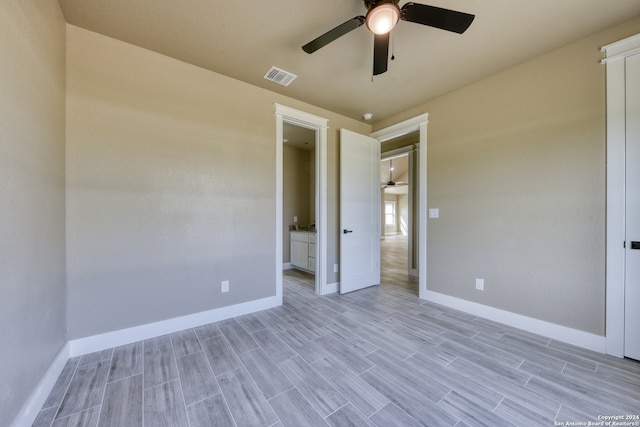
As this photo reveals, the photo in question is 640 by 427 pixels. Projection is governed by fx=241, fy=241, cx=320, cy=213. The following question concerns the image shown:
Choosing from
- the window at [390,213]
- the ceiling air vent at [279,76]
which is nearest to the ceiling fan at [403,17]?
the ceiling air vent at [279,76]

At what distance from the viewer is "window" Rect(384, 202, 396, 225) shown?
1292 centimetres

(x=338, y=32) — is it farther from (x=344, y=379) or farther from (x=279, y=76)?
(x=344, y=379)

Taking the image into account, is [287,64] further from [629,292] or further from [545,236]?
[629,292]

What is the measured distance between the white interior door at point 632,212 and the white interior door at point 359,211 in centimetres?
247

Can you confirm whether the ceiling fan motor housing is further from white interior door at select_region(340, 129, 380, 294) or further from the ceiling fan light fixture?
white interior door at select_region(340, 129, 380, 294)

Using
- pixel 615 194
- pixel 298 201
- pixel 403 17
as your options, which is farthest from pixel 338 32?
pixel 298 201

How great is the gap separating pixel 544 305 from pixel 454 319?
0.79 meters

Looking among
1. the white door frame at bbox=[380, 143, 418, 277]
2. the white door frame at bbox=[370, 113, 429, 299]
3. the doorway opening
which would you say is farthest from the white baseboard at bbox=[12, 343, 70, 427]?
the white door frame at bbox=[380, 143, 418, 277]

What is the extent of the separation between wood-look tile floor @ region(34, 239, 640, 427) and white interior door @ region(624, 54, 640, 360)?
0.85 ft

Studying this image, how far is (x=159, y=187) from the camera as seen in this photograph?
226cm

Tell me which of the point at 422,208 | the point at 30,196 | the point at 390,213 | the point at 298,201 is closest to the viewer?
the point at 30,196

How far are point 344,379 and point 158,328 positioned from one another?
1771 mm

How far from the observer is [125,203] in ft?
6.91

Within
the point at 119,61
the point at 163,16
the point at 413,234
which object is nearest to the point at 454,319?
the point at 413,234
